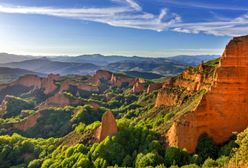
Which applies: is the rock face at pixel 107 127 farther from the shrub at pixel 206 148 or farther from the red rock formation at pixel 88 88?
the red rock formation at pixel 88 88

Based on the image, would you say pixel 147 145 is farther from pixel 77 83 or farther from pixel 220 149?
pixel 77 83

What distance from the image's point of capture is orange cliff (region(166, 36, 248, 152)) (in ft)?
181

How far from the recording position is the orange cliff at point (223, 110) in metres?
55.2

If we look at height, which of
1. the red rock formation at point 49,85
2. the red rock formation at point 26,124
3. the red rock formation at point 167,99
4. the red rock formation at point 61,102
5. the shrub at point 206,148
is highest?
the red rock formation at point 167,99

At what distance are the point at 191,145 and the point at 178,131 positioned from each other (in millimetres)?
2684

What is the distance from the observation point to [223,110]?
55781mm

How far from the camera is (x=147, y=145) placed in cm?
6072

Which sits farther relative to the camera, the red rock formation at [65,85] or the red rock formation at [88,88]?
the red rock formation at [88,88]

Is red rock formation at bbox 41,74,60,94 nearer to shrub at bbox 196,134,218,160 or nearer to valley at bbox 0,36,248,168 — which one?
valley at bbox 0,36,248,168

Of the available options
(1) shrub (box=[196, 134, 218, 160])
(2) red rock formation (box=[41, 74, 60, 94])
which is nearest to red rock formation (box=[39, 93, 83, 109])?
(2) red rock formation (box=[41, 74, 60, 94])

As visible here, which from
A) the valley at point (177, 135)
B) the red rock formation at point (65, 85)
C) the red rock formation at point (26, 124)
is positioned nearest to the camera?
the valley at point (177, 135)

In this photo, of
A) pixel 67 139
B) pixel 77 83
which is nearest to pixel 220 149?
pixel 67 139

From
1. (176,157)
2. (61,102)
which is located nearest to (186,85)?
(176,157)

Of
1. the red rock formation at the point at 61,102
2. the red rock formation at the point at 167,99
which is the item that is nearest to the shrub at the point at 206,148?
the red rock formation at the point at 167,99
